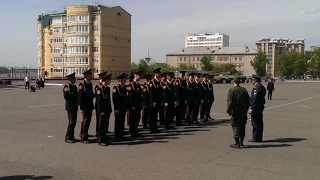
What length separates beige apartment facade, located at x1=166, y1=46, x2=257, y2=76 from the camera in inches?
5285

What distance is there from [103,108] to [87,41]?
78.1 meters

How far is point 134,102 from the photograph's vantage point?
10484mm

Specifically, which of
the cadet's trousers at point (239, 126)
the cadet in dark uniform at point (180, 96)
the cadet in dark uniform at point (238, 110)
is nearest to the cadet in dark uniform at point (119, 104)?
the cadet in dark uniform at point (180, 96)

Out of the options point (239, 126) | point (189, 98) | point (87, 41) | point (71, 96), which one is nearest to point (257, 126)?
point (239, 126)

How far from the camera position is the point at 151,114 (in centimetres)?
1128

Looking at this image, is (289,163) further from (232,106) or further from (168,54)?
(168,54)

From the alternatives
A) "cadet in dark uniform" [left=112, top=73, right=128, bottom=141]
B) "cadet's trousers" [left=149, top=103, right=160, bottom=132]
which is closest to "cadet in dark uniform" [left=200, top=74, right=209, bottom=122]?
"cadet's trousers" [left=149, top=103, right=160, bottom=132]

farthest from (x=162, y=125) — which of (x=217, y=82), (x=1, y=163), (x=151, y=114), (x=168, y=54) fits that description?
(x=168, y=54)

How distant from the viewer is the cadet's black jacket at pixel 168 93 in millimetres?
11877

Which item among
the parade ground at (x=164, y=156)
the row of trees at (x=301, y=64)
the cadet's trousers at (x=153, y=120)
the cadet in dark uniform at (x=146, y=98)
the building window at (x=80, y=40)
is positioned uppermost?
the building window at (x=80, y=40)

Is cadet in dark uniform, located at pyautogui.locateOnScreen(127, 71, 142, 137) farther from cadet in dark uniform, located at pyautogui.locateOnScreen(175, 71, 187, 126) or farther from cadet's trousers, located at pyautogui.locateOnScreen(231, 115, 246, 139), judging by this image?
cadet's trousers, located at pyautogui.locateOnScreen(231, 115, 246, 139)

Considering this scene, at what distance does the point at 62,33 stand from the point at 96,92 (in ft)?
273

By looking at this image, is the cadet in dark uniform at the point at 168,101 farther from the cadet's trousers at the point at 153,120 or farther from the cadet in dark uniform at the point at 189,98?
the cadet in dark uniform at the point at 189,98

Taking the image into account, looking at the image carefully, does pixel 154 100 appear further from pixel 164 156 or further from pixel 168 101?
pixel 164 156
